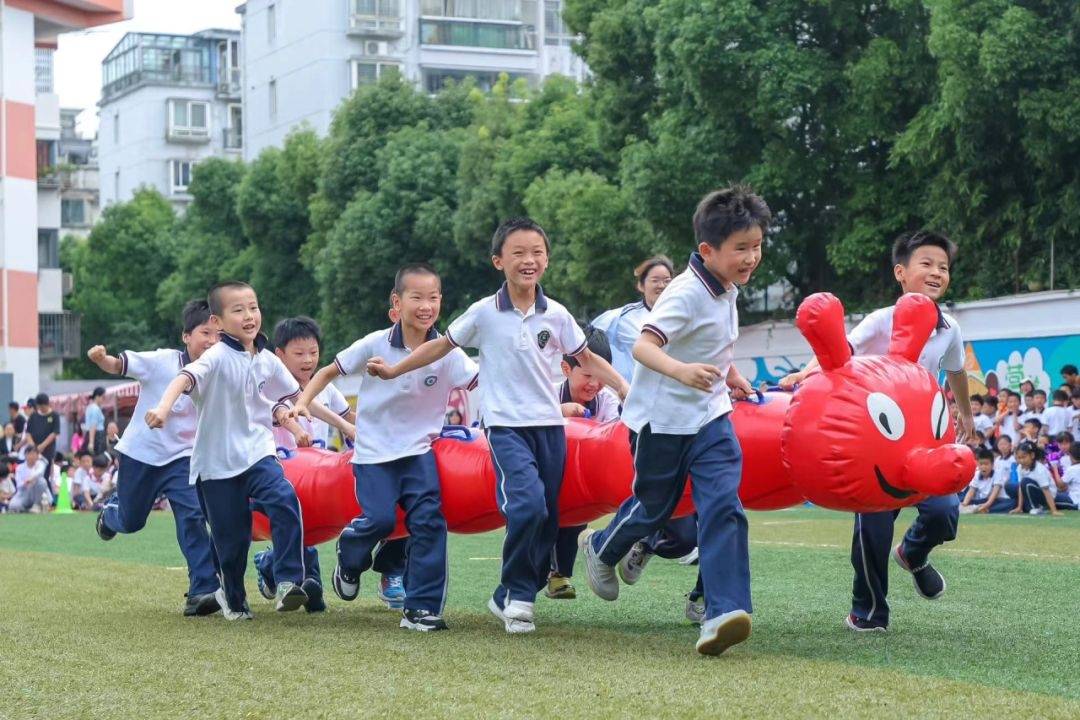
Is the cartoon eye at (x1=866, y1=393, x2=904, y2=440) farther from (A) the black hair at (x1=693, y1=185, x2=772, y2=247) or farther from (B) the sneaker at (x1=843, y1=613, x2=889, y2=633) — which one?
(B) the sneaker at (x1=843, y1=613, x2=889, y2=633)

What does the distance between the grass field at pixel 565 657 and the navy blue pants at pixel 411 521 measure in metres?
0.26

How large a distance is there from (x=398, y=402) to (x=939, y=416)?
264 centimetres

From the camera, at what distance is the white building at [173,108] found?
2896 inches

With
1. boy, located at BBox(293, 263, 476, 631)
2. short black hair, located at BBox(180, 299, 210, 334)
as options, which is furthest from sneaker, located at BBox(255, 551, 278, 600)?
short black hair, located at BBox(180, 299, 210, 334)

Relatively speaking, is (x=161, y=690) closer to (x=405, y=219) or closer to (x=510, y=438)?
(x=510, y=438)

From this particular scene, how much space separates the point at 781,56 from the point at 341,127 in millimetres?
19549

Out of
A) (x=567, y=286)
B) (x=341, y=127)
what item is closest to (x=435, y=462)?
(x=567, y=286)

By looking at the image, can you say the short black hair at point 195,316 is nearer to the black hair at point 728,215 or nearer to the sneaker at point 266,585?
the sneaker at point 266,585

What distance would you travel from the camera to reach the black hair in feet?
21.4

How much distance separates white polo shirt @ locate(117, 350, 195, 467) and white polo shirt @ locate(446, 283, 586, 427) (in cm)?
229

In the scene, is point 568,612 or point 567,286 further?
point 567,286

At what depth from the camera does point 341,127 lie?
41.0 m

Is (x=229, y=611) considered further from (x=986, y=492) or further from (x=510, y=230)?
(x=986, y=492)

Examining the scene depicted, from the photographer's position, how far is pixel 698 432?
6.57m
